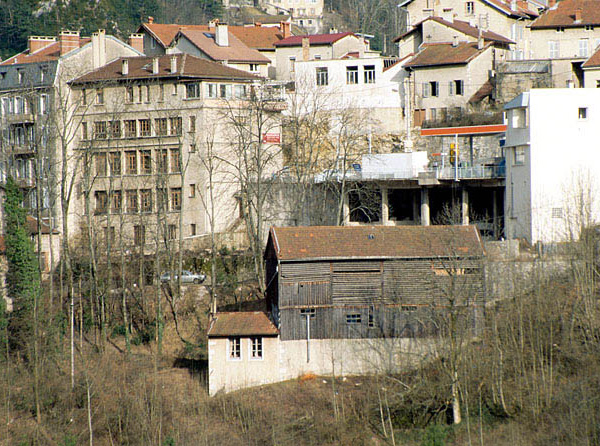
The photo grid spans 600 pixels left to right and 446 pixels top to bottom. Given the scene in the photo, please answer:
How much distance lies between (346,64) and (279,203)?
1363 cm

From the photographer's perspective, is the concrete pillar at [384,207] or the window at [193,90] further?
the window at [193,90]

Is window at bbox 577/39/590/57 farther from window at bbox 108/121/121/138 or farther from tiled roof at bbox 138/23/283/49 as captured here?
window at bbox 108/121/121/138

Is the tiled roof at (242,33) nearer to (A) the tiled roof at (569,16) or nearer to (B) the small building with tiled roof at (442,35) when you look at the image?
(B) the small building with tiled roof at (442,35)

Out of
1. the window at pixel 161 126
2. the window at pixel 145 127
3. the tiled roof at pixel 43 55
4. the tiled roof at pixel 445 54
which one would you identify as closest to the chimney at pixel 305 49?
the tiled roof at pixel 445 54

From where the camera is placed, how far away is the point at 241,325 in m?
39.3

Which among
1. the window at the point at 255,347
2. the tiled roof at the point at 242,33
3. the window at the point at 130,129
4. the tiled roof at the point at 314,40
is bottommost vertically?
the window at the point at 255,347

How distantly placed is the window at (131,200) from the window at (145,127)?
12.2 ft

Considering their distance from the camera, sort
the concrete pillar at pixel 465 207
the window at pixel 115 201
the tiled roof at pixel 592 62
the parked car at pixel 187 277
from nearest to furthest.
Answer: the parked car at pixel 187 277
the concrete pillar at pixel 465 207
the window at pixel 115 201
the tiled roof at pixel 592 62

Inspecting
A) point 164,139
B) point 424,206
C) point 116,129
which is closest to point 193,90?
point 164,139

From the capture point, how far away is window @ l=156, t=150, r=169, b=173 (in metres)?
55.9

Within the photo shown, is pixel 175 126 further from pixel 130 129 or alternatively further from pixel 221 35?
pixel 221 35

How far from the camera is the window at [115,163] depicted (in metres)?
59.7

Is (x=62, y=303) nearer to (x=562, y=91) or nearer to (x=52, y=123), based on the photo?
(x=52, y=123)

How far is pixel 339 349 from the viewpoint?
3894 centimetres
